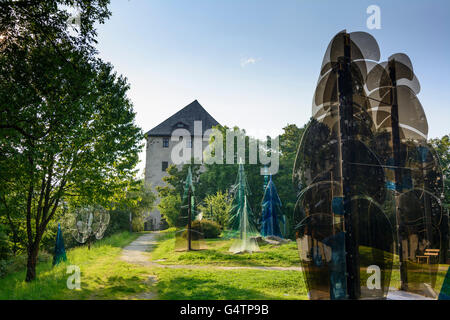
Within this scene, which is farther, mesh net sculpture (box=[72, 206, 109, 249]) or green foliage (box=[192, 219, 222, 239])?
green foliage (box=[192, 219, 222, 239])

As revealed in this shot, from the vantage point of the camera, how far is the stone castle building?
4472 cm

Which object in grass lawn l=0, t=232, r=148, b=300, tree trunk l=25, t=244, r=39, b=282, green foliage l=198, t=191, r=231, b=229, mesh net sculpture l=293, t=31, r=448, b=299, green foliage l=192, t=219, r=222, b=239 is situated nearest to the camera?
mesh net sculpture l=293, t=31, r=448, b=299

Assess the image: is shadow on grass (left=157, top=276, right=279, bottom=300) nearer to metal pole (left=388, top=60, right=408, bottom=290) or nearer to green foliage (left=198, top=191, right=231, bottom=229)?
metal pole (left=388, top=60, right=408, bottom=290)

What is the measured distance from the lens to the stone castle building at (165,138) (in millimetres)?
44719

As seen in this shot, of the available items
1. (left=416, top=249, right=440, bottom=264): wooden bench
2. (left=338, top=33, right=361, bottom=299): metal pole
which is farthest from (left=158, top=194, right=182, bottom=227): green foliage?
(left=338, top=33, right=361, bottom=299): metal pole

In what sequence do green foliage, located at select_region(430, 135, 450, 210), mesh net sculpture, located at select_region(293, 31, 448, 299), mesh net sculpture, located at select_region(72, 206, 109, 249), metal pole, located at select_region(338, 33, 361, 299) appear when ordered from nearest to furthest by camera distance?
metal pole, located at select_region(338, 33, 361, 299)
mesh net sculpture, located at select_region(293, 31, 448, 299)
mesh net sculpture, located at select_region(72, 206, 109, 249)
green foliage, located at select_region(430, 135, 450, 210)

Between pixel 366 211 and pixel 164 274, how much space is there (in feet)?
26.1

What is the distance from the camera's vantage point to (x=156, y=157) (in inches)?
1777

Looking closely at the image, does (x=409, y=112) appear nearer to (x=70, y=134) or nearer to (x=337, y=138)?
(x=337, y=138)

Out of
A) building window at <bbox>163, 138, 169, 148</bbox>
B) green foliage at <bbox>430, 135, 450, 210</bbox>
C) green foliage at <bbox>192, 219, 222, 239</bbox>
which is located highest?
building window at <bbox>163, 138, 169, 148</bbox>

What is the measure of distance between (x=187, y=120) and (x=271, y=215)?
27774 millimetres

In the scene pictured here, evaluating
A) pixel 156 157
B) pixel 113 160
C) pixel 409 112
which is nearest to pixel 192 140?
pixel 156 157

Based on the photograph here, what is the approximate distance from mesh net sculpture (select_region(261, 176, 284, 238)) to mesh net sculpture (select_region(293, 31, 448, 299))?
1522cm

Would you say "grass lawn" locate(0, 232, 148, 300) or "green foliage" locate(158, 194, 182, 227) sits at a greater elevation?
"green foliage" locate(158, 194, 182, 227)
